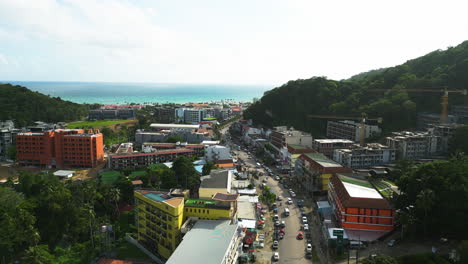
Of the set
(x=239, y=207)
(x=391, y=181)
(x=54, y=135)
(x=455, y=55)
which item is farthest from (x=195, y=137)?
(x=455, y=55)

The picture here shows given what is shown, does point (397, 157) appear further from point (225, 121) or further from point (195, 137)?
point (225, 121)

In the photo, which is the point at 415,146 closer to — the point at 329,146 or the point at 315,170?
the point at 329,146

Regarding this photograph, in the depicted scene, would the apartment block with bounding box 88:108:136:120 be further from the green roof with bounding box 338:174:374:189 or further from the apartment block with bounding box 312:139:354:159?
the green roof with bounding box 338:174:374:189

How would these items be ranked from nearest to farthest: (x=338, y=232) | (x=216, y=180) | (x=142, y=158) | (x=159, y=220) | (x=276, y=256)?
(x=276, y=256), (x=338, y=232), (x=159, y=220), (x=216, y=180), (x=142, y=158)

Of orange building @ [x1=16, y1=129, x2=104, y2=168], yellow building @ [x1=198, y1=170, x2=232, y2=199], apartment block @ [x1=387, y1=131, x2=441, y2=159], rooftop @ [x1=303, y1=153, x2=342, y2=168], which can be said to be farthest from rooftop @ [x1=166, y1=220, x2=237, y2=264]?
orange building @ [x1=16, y1=129, x2=104, y2=168]

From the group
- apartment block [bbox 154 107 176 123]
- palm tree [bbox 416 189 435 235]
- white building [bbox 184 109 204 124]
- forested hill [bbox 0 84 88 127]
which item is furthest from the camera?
white building [bbox 184 109 204 124]

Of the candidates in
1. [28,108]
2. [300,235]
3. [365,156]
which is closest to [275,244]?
[300,235]
